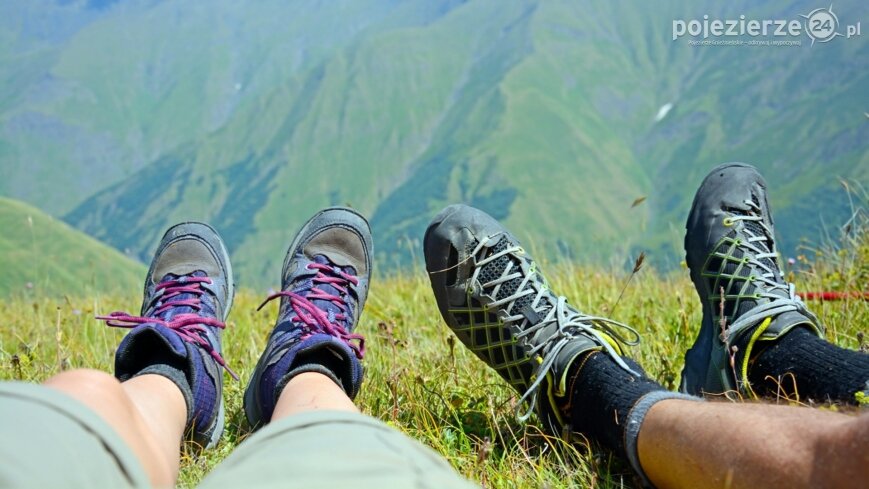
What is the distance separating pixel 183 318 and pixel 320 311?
1.50 ft

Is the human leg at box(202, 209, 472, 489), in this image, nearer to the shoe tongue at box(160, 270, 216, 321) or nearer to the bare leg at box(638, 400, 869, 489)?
the shoe tongue at box(160, 270, 216, 321)

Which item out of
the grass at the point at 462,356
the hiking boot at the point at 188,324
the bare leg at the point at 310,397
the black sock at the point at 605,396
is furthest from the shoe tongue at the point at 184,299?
the black sock at the point at 605,396

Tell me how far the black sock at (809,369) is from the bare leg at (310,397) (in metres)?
1.18

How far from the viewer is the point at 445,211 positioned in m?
2.99

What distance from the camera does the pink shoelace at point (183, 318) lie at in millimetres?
2496

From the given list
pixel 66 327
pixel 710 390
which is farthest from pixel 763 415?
pixel 66 327

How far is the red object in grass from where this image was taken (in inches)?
120

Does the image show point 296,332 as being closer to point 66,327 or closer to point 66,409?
point 66,409

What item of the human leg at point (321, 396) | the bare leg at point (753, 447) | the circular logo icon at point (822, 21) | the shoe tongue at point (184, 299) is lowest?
the shoe tongue at point (184, 299)

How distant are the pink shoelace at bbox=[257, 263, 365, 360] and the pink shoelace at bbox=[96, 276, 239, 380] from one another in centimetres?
21

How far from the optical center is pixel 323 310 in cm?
→ 288

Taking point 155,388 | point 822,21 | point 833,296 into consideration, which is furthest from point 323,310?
point 822,21

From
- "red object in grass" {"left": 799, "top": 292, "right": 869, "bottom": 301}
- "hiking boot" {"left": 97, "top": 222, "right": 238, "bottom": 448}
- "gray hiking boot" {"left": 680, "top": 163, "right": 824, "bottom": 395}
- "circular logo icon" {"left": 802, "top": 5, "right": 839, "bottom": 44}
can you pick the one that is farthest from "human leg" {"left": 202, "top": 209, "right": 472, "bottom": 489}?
"circular logo icon" {"left": 802, "top": 5, "right": 839, "bottom": 44}

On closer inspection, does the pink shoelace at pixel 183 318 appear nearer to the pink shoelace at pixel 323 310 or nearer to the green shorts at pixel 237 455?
the pink shoelace at pixel 323 310
